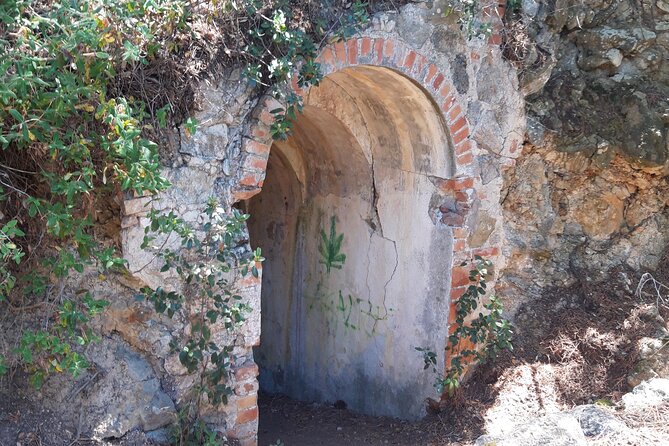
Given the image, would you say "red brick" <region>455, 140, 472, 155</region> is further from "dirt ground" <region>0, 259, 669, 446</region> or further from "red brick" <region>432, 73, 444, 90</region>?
"dirt ground" <region>0, 259, 669, 446</region>

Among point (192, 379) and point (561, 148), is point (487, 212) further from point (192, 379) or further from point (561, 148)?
point (192, 379)

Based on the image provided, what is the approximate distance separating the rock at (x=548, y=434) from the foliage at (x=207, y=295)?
1463 mm

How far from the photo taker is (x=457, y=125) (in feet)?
14.7

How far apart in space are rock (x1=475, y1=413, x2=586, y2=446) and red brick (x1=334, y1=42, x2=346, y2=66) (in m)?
2.18

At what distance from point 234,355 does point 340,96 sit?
2.06 m

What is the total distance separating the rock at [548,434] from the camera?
135 inches

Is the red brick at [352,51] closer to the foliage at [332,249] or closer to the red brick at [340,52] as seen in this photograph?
the red brick at [340,52]

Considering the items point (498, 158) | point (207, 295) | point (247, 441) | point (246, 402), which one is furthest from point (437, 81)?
point (247, 441)

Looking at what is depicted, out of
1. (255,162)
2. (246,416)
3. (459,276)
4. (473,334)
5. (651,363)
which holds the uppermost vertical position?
(255,162)

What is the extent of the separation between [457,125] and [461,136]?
0.09 m

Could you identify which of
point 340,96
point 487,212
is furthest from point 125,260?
point 487,212

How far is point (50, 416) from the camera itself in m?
3.20

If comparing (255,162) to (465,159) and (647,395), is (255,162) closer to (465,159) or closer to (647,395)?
(465,159)

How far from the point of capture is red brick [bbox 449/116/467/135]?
446 cm
